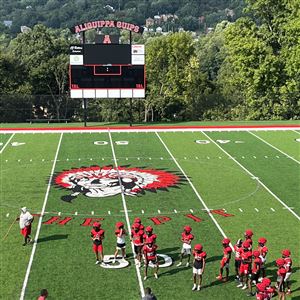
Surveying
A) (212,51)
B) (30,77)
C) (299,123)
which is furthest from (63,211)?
(212,51)

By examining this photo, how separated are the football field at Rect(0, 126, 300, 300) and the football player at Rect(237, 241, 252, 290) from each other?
26cm

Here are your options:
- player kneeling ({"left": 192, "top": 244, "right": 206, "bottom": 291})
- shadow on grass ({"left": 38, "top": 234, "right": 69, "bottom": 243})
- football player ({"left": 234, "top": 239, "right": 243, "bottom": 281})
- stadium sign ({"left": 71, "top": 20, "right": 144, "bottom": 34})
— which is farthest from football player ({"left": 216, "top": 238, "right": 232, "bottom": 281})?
stadium sign ({"left": 71, "top": 20, "right": 144, "bottom": 34})

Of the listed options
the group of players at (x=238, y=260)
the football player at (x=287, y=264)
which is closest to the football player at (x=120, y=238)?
the group of players at (x=238, y=260)

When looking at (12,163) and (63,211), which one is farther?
(12,163)

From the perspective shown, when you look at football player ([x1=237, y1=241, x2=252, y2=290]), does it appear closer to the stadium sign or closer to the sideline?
the sideline

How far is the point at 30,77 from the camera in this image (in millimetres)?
52062

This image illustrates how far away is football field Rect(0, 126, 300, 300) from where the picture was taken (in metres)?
14.8

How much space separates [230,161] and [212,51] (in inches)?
2491

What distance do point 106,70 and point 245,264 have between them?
74.5ft

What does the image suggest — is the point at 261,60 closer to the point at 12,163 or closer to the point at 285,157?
the point at 285,157

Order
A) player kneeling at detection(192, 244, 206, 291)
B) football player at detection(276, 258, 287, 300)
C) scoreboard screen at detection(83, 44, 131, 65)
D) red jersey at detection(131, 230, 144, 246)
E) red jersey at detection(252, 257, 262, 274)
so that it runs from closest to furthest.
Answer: football player at detection(276, 258, 287, 300) < red jersey at detection(252, 257, 262, 274) < player kneeling at detection(192, 244, 206, 291) < red jersey at detection(131, 230, 144, 246) < scoreboard screen at detection(83, 44, 131, 65)

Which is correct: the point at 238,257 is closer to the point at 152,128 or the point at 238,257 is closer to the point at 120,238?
the point at 120,238

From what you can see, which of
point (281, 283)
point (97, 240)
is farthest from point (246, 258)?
point (97, 240)

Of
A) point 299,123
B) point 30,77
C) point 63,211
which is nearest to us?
point 63,211
